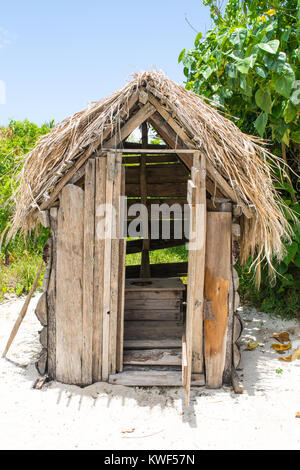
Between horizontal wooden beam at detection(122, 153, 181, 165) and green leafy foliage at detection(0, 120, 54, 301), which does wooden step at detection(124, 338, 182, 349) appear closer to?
horizontal wooden beam at detection(122, 153, 181, 165)

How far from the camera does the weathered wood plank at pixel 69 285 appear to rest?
12.3ft

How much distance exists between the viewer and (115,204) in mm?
3717

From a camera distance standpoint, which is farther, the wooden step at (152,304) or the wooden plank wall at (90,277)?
the wooden step at (152,304)

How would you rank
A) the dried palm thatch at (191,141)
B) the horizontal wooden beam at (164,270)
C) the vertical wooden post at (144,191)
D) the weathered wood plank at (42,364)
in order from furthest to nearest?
the horizontal wooden beam at (164,270)
the vertical wooden post at (144,191)
the weathered wood plank at (42,364)
the dried palm thatch at (191,141)

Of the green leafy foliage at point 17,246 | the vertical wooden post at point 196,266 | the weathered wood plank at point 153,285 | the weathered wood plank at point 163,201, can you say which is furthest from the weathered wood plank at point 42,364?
the green leafy foliage at point 17,246

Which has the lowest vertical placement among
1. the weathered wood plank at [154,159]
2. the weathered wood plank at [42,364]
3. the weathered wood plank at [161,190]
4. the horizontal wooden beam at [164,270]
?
the weathered wood plank at [42,364]

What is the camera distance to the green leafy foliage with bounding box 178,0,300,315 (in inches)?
150

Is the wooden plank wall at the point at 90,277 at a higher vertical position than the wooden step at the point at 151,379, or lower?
higher

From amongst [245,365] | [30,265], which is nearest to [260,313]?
[245,365]

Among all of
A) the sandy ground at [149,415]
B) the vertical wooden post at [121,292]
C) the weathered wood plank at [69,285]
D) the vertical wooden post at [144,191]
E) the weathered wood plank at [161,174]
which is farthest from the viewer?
the weathered wood plank at [161,174]

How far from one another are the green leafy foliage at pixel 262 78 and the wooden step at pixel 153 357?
166cm

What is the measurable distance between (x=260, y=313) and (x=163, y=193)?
2327 millimetres

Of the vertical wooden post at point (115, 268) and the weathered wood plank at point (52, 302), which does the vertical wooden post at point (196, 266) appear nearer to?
the vertical wooden post at point (115, 268)

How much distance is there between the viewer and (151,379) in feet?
12.9
